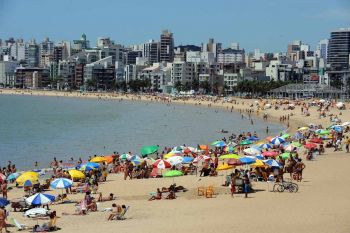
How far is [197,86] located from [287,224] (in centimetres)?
12230

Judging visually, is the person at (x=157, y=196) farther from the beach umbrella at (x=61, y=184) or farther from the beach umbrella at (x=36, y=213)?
the beach umbrella at (x=36, y=213)

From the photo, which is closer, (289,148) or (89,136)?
(289,148)

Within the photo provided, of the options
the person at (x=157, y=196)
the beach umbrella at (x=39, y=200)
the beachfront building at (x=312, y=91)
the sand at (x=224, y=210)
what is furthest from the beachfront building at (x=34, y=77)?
the beach umbrella at (x=39, y=200)

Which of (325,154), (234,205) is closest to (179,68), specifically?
(325,154)

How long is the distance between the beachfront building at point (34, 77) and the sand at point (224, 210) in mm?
164127

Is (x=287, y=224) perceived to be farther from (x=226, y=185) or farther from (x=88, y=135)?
(x=88, y=135)

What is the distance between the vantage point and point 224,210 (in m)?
15.8

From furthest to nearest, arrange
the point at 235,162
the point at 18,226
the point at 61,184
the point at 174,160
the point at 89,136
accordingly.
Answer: the point at 89,136
the point at 174,160
the point at 235,162
the point at 61,184
the point at 18,226

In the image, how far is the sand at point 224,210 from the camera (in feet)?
45.4

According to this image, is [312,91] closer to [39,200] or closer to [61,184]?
[61,184]

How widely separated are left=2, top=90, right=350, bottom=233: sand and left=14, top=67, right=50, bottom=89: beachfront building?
16413 cm

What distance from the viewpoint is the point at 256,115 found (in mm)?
73938

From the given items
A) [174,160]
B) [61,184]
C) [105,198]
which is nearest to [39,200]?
[61,184]

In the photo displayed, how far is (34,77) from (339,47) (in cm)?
9790
